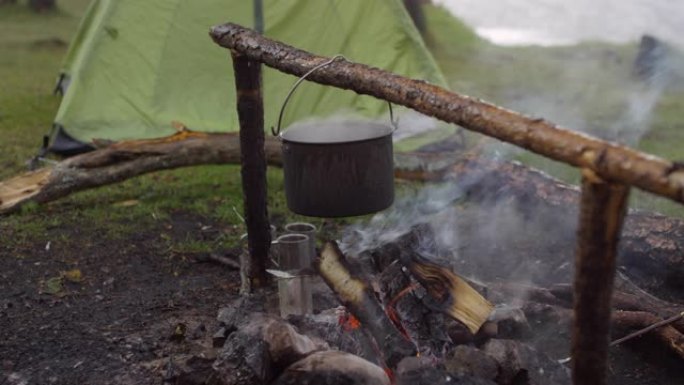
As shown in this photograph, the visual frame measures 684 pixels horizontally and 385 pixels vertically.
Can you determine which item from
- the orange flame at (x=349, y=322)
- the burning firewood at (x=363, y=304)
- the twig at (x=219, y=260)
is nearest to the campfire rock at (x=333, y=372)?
the burning firewood at (x=363, y=304)

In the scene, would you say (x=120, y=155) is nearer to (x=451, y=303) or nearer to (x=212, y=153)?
(x=212, y=153)

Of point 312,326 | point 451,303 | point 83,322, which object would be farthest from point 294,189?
point 83,322

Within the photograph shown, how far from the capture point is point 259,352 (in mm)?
2805

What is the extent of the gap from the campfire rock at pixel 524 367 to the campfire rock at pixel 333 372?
0.48 metres

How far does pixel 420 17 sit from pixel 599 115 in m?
5.64

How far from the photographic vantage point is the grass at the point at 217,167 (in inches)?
222

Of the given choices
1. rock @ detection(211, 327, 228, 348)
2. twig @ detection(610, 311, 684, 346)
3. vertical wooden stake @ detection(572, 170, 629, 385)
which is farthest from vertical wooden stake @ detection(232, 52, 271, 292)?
vertical wooden stake @ detection(572, 170, 629, 385)

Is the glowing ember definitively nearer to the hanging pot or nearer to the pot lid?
the hanging pot

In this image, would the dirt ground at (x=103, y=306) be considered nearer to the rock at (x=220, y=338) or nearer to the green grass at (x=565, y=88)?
the rock at (x=220, y=338)

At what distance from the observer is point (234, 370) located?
2791 millimetres

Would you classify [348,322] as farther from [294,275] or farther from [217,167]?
[217,167]

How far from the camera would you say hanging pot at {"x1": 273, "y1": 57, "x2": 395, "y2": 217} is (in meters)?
3.21

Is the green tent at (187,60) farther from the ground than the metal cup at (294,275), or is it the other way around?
the green tent at (187,60)

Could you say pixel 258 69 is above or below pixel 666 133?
above
